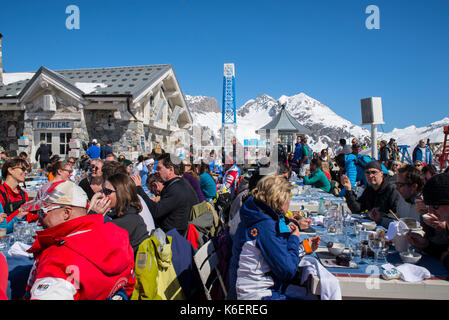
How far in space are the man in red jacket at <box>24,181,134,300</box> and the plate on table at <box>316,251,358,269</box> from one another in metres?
1.50

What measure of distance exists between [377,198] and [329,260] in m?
Result: 2.11

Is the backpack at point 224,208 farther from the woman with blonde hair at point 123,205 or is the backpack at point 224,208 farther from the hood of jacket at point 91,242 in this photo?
the hood of jacket at point 91,242

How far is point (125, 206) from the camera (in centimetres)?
277

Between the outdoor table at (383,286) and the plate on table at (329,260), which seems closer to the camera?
the outdoor table at (383,286)

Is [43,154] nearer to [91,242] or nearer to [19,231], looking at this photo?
[19,231]

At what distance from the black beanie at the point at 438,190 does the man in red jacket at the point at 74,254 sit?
7.00 feet

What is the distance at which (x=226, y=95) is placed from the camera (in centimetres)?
5200

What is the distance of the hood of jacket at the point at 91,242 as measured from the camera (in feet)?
5.46

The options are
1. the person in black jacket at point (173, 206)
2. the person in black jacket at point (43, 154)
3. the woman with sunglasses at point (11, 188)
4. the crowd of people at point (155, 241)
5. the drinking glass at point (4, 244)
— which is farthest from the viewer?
the person in black jacket at point (43, 154)

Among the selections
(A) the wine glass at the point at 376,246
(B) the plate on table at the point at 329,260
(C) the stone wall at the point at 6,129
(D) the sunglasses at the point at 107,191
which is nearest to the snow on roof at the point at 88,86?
(C) the stone wall at the point at 6,129

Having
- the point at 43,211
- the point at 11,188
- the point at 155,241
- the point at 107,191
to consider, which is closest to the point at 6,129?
the point at 11,188

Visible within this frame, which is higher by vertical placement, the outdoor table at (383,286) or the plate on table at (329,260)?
the plate on table at (329,260)
